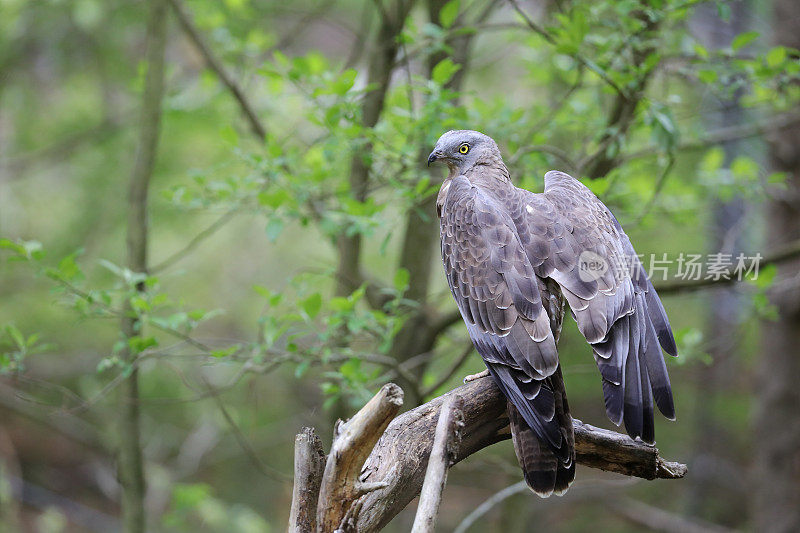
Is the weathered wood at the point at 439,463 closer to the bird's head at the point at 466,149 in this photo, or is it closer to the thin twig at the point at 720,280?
the bird's head at the point at 466,149

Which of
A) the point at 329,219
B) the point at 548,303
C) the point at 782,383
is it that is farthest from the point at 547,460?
the point at 782,383

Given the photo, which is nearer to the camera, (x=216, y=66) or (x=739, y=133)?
(x=216, y=66)

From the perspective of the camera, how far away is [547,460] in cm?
248

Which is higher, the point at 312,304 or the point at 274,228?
the point at 274,228

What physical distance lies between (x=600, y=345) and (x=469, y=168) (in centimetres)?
120

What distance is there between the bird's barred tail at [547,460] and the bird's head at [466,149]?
4.23ft

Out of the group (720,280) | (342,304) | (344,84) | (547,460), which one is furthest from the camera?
(720,280)

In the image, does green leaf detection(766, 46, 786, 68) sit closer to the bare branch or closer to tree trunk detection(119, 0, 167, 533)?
the bare branch

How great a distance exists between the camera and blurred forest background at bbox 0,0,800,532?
3.58 meters

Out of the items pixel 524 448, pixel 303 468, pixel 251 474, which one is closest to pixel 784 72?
pixel 524 448

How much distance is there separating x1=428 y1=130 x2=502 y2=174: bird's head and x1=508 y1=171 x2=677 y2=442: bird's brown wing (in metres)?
0.34

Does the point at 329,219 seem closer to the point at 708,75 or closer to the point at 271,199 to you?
the point at 271,199

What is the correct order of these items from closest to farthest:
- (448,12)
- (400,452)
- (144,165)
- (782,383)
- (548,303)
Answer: (400,452) → (548,303) → (448,12) → (144,165) → (782,383)

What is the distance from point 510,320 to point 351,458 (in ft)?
3.09
